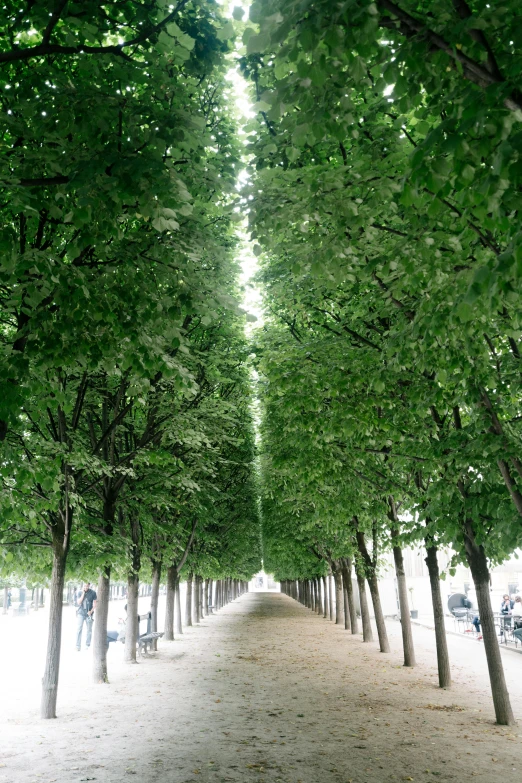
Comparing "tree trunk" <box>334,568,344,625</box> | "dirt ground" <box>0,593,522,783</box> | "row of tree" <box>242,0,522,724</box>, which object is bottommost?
"dirt ground" <box>0,593,522,783</box>

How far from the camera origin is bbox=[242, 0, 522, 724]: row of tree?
3.38 m

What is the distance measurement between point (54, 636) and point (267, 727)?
4.20m

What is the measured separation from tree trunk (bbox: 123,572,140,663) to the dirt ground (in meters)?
0.49

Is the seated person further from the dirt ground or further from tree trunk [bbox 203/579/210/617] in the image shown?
tree trunk [bbox 203/579/210/617]

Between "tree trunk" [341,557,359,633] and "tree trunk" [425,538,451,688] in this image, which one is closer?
"tree trunk" [425,538,451,688]

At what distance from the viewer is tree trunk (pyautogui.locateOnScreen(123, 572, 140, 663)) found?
16984 mm

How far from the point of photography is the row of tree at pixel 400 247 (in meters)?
3.38

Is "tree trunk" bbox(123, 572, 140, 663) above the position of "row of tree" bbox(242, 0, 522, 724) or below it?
below

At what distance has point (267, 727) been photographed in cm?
985

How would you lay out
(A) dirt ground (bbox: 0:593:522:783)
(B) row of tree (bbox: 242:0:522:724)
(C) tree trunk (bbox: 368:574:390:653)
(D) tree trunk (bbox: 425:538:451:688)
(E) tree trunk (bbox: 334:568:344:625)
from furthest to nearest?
(E) tree trunk (bbox: 334:568:344:625), (C) tree trunk (bbox: 368:574:390:653), (D) tree trunk (bbox: 425:538:451:688), (A) dirt ground (bbox: 0:593:522:783), (B) row of tree (bbox: 242:0:522:724)

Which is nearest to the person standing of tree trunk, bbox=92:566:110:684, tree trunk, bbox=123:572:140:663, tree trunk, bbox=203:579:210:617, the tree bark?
tree trunk, bbox=123:572:140:663

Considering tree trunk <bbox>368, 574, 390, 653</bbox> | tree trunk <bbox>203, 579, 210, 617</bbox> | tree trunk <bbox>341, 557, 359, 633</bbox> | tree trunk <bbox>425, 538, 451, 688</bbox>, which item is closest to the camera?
tree trunk <bbox>425, 538, 451, 688</bbox>

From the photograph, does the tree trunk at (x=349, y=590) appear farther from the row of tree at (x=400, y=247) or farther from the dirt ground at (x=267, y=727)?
the row of tree at (x=400, y=247)

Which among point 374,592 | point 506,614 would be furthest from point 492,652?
point 506,614
